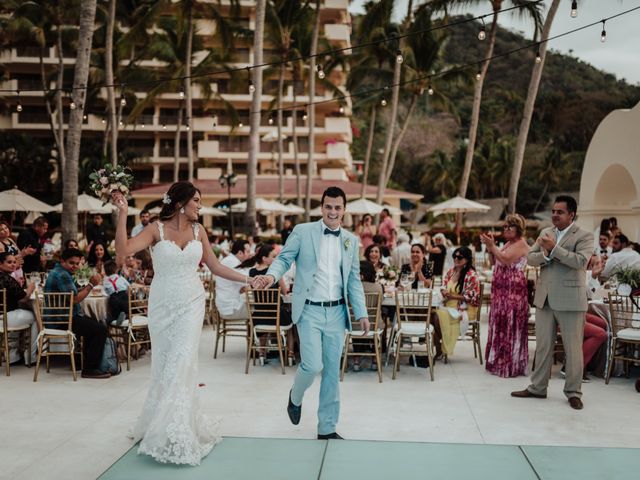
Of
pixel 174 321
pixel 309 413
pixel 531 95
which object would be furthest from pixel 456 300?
pixel 531 95

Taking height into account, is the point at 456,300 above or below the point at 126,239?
below

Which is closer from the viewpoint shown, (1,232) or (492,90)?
(1,232)

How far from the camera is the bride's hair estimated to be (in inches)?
223

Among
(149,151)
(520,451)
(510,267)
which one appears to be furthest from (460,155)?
(520,451)

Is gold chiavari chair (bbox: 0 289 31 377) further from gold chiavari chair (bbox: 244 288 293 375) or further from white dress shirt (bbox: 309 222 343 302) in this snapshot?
white dress shirt (bbox: 309 222 343 302)

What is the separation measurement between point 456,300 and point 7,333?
5.55 meters

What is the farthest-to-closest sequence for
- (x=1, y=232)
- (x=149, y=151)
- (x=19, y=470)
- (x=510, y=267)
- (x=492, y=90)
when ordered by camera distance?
(x=492, y=90)
(x=149, y=151)
(x=1, y=232)
(x=510, y=267)
(x=19, y=470)

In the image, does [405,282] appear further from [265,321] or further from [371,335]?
Result: [265,321]

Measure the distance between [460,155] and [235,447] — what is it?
50759 mm

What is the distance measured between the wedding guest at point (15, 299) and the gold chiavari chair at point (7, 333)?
0.04 m

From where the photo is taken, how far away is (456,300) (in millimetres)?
9586

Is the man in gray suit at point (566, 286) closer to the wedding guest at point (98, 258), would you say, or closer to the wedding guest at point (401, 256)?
the wedding guest at point (98, 258)

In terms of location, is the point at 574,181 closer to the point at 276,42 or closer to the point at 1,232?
the point at 276,42

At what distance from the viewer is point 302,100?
4859cm
